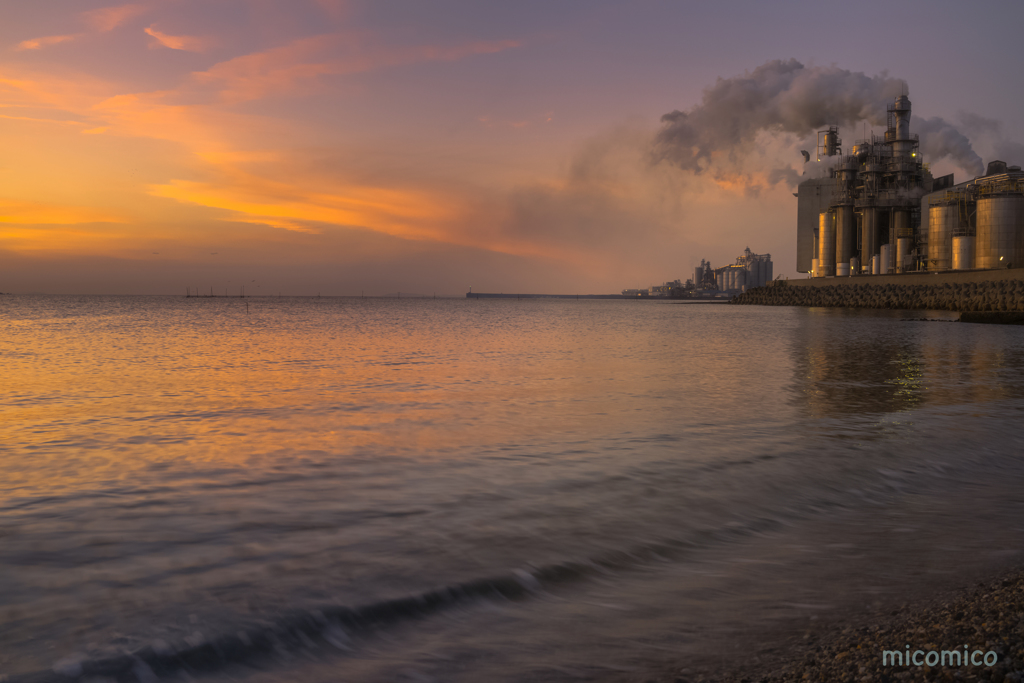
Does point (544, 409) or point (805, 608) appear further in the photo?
point (544, 409)

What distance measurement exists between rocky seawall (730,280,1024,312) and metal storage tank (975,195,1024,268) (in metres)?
4.62

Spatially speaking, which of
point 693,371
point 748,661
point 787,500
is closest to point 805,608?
point 748,661

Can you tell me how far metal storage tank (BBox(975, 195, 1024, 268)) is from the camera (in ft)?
217

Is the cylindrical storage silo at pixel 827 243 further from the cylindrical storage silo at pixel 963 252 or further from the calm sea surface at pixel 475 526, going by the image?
the calm sea surface at pixel 475 526

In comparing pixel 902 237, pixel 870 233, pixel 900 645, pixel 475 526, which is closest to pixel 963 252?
pixel 902 237

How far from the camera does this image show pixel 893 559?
17.3ft

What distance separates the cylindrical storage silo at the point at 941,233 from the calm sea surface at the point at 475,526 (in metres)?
72.2

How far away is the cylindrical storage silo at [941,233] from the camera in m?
74.4

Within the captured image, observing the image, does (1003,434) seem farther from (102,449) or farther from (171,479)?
(102,449)

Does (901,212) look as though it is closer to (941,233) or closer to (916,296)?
(941,233)

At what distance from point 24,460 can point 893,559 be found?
33.6 feet

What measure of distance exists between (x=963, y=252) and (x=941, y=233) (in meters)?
5.01

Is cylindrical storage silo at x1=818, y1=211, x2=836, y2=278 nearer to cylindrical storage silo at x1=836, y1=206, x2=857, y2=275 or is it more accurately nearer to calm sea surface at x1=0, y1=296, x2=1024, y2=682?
cylindrical storage silo at x1=836, y1=206, x2=857, y2=275

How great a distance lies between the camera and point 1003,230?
218ft
